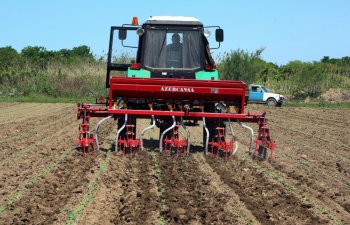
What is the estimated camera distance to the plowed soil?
20.4 ft

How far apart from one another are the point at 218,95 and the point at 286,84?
114ft

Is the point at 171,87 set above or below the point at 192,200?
above

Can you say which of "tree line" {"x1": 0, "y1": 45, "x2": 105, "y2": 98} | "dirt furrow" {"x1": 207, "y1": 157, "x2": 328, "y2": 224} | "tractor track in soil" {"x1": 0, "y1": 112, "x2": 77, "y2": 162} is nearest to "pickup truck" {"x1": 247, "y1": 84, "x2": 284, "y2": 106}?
"tree line" {"x1": 0, "y1": 45, "x2": 105, "y2": 98}

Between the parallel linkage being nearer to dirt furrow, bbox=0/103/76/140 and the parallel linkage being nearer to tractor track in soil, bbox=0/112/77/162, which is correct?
tractor track in soil, bbox=0/112/77/162

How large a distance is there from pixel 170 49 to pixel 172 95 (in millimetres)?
1456

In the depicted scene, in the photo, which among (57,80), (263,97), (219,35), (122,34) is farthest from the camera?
(57,80)

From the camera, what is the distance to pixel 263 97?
35.9 meters

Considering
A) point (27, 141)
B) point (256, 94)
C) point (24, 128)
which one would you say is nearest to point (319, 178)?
point (27, 141)

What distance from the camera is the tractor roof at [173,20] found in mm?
12127

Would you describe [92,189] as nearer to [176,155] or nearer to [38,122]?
[176,155]

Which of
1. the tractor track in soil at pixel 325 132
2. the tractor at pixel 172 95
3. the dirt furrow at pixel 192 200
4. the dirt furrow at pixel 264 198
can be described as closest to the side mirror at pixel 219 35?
the tractor at pixel 172 95

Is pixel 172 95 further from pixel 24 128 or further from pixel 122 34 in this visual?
pixel 24 128

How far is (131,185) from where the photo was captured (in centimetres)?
778

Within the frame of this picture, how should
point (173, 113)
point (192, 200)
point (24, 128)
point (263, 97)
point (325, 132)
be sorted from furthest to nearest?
1. point (263, 97)
2. point (325, 132)
3. point (24, 128)
4. point (173, 113)
5. point (192, 200)
